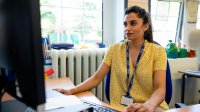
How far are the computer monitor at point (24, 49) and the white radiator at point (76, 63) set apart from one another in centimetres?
156

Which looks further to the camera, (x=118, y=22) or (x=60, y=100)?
(x=118, y=22)

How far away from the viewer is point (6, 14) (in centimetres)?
52

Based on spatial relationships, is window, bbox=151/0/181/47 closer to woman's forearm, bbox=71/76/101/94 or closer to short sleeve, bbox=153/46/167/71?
short sleeve, bbox=153/46/167/71

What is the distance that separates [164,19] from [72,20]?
56.2 inches

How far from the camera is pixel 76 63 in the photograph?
87.5 inches

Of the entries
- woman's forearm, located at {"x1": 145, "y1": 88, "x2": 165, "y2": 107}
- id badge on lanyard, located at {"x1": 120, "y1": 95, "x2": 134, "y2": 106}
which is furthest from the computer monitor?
id badge on lanyard, located at {"x1": 120, "y1": 95, "x2": 134, "y2": 106}

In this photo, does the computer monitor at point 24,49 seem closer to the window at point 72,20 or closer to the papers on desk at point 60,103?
the papers on desk at point 60,103

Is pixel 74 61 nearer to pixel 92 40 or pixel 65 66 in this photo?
pixel 65 66

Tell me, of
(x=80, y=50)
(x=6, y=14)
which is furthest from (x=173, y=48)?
(x=6, y=14)

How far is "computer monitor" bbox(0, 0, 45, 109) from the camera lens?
17.6 inches

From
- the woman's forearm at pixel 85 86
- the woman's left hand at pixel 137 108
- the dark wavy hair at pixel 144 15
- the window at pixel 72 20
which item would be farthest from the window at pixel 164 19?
the woman's left hand at pixel 137 108

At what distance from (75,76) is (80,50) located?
0.95ft

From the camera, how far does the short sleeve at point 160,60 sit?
1.46 metres

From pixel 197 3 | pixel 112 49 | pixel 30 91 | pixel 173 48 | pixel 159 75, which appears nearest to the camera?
pixel 30 91
